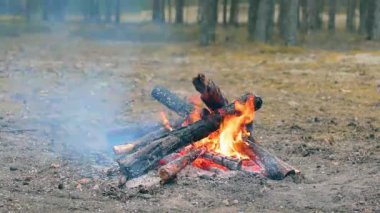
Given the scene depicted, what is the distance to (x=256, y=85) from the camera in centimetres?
1656

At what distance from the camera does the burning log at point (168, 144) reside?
7535 millimetres

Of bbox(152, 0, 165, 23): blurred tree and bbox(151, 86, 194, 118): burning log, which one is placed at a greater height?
bbox(151, 86, 194, 118): burning log

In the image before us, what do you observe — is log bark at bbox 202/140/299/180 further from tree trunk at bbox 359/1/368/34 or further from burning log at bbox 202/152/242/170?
tree trunk at bbox 359/1/368/34

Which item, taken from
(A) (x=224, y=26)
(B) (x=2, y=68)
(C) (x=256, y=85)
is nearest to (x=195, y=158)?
(C) (x=256, y=85)

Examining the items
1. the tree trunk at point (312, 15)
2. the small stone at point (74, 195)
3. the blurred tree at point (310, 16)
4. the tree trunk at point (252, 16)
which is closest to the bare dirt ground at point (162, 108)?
the small stone at point (74, 195)

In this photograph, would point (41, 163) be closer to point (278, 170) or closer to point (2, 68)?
point (278, 170)

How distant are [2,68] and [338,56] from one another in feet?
35.6

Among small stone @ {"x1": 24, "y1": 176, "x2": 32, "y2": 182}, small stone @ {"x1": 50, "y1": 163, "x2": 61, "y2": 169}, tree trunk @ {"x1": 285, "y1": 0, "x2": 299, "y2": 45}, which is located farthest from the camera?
tree trunk @ {"x1": 285, "y1": 0, "x2": 299, "y2": 45}

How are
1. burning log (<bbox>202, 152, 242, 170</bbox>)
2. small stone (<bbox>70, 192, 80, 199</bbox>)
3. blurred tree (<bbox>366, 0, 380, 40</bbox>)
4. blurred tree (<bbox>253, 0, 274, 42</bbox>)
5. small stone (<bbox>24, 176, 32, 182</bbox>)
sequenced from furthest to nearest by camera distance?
blurred tree (<bbox>366, 0, 380, 40</bbox>)
blurred tree (<bbox>253, 0, 274, 42</bbox>)
burning log (<bbox>202, 152, 242, 170</bbox>)
small stone (<bbox>24, 176, 32, 182</bbox>)
small stone (<bbox>70, 192, 80, 199</bbox>)

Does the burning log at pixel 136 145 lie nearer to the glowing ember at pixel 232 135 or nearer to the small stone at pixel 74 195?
the glowing ember at pixel 232 135

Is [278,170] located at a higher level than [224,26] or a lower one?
higher

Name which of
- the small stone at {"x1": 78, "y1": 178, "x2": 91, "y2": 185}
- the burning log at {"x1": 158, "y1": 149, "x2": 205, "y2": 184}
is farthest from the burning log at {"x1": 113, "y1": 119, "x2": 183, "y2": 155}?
the small stone at {"x1": 78, "y1": 178, "x2": 91, "y2": 185}

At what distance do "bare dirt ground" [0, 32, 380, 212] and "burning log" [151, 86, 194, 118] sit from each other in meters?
0.95

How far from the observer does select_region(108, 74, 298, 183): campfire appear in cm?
763
